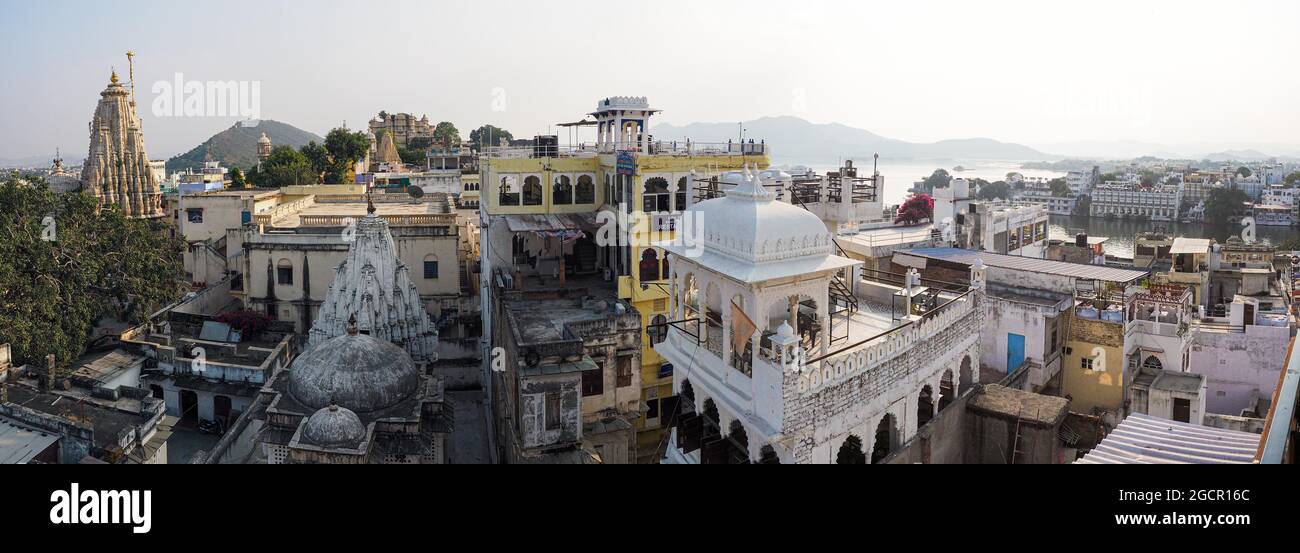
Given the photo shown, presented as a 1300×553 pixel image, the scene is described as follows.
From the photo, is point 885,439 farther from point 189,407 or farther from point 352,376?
point 189,407

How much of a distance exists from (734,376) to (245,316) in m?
21.9

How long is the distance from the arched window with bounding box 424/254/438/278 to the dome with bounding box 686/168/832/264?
19.5m

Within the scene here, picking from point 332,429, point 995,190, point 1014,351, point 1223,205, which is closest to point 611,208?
point 332,429

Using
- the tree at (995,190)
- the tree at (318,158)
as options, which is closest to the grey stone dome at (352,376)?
the tree at (318,158)

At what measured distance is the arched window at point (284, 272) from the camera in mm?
31203

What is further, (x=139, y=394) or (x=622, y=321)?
(x=139, y=394)

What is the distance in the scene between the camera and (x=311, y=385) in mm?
19859

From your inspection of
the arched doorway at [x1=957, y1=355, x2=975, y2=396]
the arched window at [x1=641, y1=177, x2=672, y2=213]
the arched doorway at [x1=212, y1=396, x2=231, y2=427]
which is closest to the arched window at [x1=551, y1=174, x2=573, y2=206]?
the arched window at [x1=641, y1=177, x2=672, y2=213]

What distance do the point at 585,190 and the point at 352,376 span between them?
916 centimetres

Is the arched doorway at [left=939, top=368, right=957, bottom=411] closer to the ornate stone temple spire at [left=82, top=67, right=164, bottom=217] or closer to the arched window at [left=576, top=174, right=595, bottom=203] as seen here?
the arched window at [left=576, top=174, right=595, bottom=203]

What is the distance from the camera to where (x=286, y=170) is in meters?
54.2

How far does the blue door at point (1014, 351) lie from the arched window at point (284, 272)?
2403 cm
